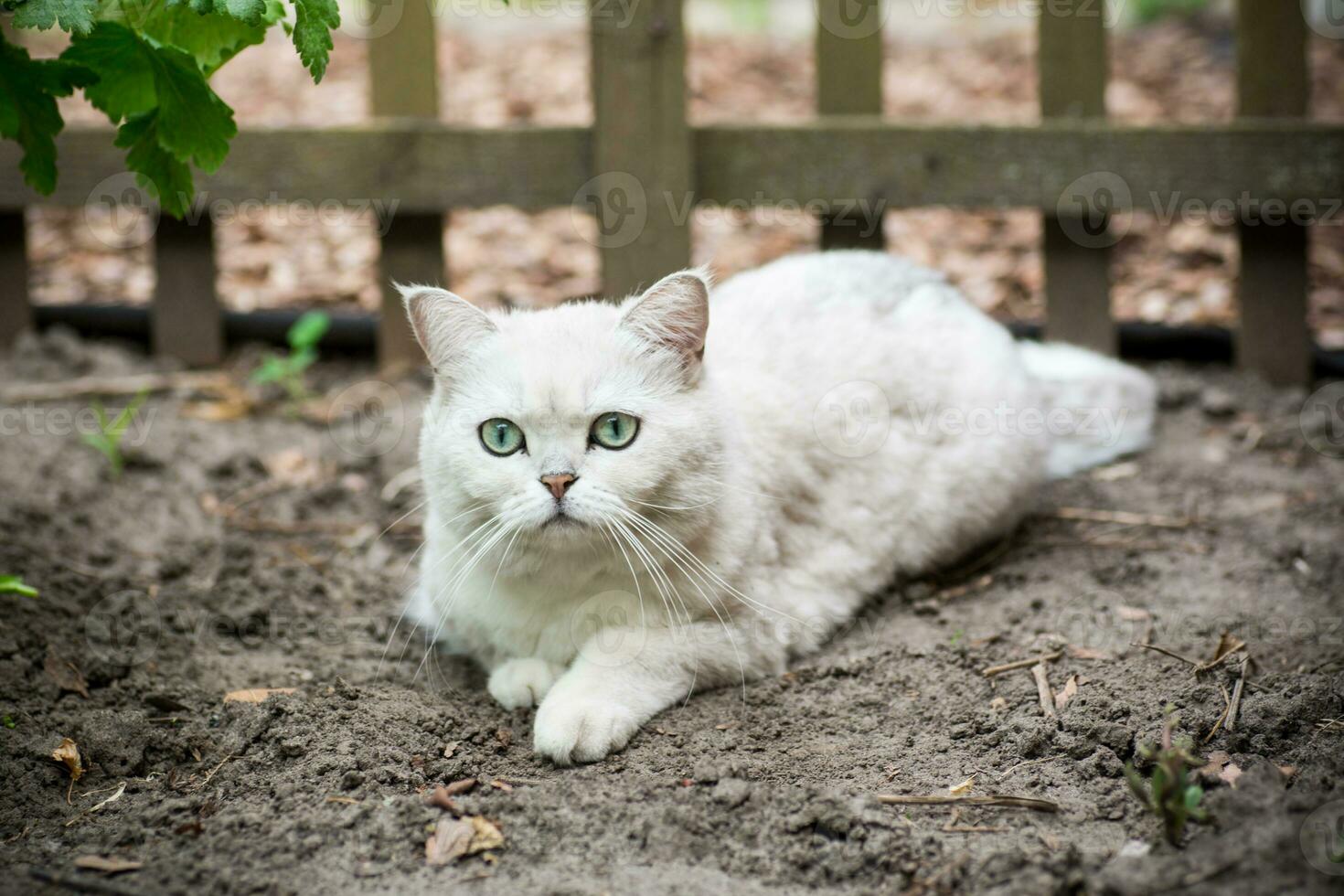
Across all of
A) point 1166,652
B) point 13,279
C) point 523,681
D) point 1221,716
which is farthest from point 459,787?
point 13,279

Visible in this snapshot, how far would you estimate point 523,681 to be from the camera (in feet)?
9.30

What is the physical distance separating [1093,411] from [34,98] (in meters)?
3.41

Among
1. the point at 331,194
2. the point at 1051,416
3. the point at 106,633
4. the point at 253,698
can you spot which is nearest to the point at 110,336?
the point at 331,194

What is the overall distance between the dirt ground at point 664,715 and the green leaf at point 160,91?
1279 mm

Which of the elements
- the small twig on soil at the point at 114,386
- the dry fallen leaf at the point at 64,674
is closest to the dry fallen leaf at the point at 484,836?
the dry fallen leaf at the point at 64,674

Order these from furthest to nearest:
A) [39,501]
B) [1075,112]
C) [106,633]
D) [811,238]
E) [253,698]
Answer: [811,238] < [1075,112] < [39,501] < [106,633] < [253,698]

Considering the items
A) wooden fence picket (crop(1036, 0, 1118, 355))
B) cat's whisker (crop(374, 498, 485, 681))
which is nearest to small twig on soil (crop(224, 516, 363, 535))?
cat's whisker (crop(374, 498, 485, 681))

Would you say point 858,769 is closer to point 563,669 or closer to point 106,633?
point 563,669

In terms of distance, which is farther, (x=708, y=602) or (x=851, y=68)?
(x=851, y=68)

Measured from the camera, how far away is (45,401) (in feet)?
15.2

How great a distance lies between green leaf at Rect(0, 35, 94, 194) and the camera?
2.46m

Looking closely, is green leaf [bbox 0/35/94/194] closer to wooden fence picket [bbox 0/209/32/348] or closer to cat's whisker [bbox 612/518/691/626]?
cat's whisker [bbox 612/518/691/626]

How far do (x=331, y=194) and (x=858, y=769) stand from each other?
3.20 m

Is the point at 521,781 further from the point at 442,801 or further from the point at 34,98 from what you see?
the point at 34,98
